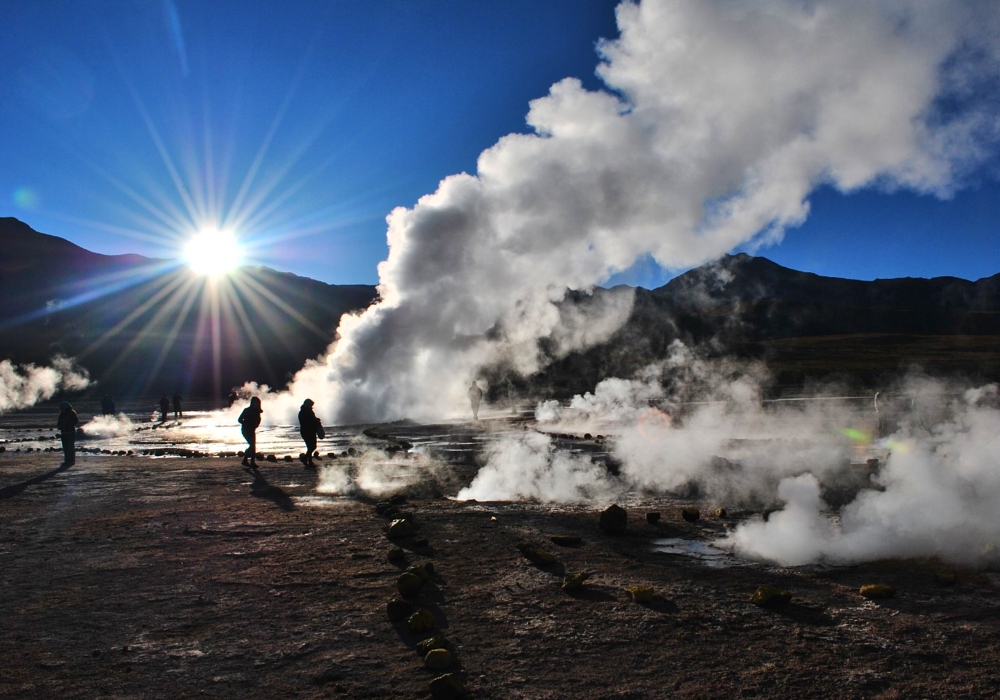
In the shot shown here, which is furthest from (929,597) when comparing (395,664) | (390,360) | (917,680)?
(390,360)

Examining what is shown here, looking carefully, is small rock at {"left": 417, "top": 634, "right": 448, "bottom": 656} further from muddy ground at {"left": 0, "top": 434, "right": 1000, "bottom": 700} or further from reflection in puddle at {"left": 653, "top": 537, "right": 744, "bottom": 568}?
reflection in puddle at {"left": 653, "top": 537, "right": 744, "bottom": 568}

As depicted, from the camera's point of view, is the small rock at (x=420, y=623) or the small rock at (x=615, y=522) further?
the small rock at (x=615, y=522)

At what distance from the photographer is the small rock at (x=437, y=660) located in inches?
155

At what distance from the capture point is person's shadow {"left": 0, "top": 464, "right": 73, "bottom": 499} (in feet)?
35.7

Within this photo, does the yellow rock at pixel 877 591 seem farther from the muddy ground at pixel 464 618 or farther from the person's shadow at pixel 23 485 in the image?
the person's shadow at pixel 23 485

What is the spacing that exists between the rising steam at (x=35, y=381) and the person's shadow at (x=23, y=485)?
140ft

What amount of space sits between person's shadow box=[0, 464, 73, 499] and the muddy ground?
3285mm

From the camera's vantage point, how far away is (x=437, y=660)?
3.94 meters

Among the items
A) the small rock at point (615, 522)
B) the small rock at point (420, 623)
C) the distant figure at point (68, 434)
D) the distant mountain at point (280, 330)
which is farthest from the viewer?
the distant mountain at point (280, 330)

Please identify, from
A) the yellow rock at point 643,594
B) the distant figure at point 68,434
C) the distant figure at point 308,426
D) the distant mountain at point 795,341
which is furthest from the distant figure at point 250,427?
the distant mountain at point 795,341

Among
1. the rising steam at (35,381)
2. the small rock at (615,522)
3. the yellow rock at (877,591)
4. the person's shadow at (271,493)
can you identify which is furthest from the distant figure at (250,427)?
the rising steam at (35,381)

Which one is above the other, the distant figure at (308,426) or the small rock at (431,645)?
the distant figure at (308,426)

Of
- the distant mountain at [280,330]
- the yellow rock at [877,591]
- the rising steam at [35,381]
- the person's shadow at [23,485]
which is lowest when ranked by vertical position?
the yellow rock at [877,591]

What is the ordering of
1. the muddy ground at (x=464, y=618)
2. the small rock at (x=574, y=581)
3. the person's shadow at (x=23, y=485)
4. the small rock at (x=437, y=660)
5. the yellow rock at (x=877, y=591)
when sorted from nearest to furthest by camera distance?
1. the muddy ground at (x=464, y=618)
2. the small rock at (x=437, y=660)
3. the yellow rock at (x=877, y=591)
4. the small rock at (x=574, y=581)
5. the person's shadow at (x=23, y=485)
